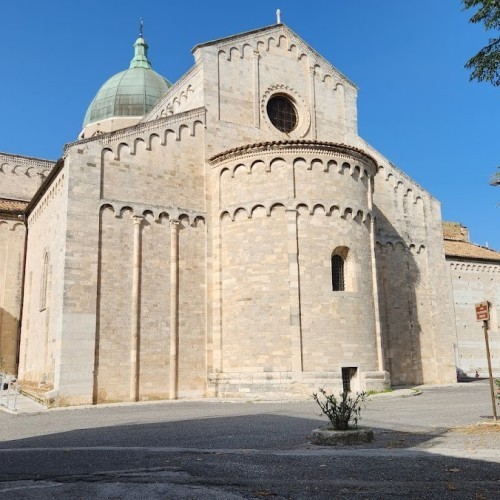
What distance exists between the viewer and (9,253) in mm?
26500

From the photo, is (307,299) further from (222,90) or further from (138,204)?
(222,90)

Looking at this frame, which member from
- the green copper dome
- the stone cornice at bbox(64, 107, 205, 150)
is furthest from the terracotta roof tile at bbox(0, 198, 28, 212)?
the green copper dome

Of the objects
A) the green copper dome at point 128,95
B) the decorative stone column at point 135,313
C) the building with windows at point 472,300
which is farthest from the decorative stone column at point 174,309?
the building with windows at point 472,300

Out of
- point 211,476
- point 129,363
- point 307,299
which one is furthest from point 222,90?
point 211,476

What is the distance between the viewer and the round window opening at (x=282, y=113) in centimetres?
2517

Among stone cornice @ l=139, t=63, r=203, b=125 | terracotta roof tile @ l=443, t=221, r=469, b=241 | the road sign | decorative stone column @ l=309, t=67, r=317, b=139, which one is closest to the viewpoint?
the road sign

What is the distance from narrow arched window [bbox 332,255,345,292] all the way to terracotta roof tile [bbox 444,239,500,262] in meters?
16.3

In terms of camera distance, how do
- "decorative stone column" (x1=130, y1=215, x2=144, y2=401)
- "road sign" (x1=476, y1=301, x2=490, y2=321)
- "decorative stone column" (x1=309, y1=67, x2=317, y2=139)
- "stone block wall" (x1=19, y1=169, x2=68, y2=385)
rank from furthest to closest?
"decorative stone column" (x1=309, y1=67, x2=317, y2=139), "stone block wall" (x1=19, y1=169, x2=68, y2=385), "decorative stone column" (x1=130, y1=215, x2=144, y2=401), "road sign" (x1=476, y1=301, x2=490, y2=321)

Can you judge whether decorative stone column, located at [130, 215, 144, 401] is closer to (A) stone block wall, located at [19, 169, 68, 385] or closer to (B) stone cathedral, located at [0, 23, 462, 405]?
(B) stone cathedral, located at [0, 23, 462, 405]

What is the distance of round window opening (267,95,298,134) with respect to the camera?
25.2 m

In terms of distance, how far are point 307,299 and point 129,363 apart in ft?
21.5

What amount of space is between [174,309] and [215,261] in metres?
2.46

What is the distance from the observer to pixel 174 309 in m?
20.3

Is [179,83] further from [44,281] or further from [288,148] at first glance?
[44,281]
